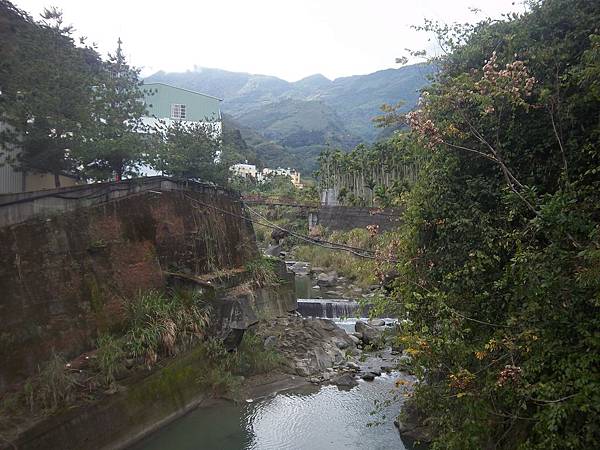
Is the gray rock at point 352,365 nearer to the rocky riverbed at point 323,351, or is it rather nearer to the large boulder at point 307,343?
the rocky riverbed at point 323,351

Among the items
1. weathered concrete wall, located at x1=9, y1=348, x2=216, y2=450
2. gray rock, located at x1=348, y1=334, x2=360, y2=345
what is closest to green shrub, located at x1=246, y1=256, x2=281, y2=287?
gray rock, located at x1=348, y1=334, x2=360, y2=345

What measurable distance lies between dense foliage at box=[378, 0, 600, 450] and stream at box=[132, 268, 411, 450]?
11.8 feet

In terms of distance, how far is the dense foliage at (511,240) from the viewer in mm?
4566

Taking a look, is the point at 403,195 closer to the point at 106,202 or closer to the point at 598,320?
the point at 598,320

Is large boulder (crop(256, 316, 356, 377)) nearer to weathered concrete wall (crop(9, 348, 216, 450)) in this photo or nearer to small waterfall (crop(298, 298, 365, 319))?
weathered concrete wall (crop(9, 348, 216, 450))

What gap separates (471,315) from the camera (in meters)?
6.02

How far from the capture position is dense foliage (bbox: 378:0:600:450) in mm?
4566

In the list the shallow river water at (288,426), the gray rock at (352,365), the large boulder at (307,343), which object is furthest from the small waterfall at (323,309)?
the shallow river water at (288,426)

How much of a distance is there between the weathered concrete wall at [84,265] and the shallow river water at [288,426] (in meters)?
2.54

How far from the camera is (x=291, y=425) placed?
9992 millimetres

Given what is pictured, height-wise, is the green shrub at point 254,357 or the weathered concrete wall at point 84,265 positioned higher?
the weathered concrete wall at point 84,265

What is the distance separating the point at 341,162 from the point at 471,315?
39.5 m

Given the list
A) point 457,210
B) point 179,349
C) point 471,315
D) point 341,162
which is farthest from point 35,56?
point 341,162

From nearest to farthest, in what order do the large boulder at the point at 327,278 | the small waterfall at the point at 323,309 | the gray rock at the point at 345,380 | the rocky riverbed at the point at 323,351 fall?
the gray rock at the point at 345,380 < the rocky riverbed at the point at 323,351 < the small waterfall at the point at 323,309 < the large boulder at the point at 327,278
